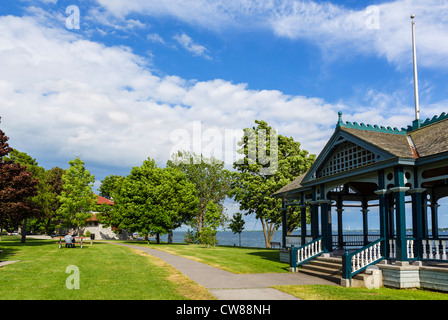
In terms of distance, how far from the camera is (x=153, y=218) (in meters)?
42.8

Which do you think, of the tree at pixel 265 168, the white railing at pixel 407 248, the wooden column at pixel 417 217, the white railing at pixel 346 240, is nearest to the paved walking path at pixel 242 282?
the white railing at pixel 407 248

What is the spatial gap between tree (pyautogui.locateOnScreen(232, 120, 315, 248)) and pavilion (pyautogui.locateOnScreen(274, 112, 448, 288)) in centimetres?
1634

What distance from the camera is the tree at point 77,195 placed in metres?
37.1

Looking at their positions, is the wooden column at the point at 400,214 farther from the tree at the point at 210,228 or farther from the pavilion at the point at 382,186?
the tree at the point at 210,228

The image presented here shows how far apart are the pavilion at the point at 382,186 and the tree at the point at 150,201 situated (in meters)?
22.6

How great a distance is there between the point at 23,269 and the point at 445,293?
17.3m

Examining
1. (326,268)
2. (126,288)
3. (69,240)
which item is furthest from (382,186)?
(69,240)

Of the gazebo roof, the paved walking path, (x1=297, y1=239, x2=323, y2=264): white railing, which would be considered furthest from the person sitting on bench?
the gazebo roof

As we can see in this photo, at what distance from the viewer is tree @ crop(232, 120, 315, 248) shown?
40.3 m

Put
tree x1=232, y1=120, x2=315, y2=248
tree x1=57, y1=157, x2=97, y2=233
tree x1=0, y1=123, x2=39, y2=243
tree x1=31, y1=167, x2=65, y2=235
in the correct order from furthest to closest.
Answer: tree x1=31, y1=167, x2=65, y2=235
tree x1=232, y1=120, x2=315, y2=248
tree x1=57, y1=157, x2=97, y2=233
tree x1=0, y1=123, x2=39, y2=243

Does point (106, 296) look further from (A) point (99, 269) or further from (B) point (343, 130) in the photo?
(B) point (343, 130)

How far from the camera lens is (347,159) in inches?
712

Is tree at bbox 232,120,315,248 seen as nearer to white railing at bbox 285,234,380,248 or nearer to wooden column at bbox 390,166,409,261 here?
white railing at bbox 285,234,380,248

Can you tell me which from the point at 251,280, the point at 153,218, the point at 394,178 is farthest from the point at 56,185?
the point at 394,178
